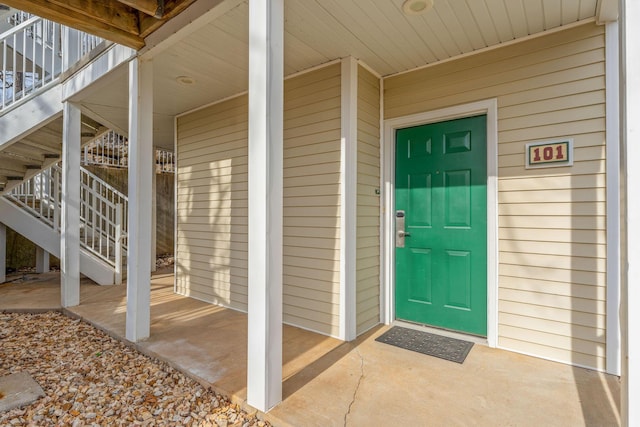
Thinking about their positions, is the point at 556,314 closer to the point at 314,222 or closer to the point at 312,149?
the point at 314,222

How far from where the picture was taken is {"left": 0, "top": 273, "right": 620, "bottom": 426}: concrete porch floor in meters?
1.80

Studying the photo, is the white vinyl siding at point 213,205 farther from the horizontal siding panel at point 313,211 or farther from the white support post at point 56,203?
the white support post at point 56,203

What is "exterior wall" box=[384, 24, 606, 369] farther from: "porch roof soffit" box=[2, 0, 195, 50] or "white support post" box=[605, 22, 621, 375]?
"porch roof soffit" box=[2, 0, 195, 50]

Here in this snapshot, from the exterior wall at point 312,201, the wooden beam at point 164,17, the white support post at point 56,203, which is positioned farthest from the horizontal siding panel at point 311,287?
the white support post at point 56,203

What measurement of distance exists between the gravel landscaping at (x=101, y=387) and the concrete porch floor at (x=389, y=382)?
4.2 inches

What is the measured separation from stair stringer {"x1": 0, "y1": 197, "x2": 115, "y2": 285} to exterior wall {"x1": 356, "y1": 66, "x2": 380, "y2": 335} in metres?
4.07

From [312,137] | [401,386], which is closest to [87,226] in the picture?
[312,137]

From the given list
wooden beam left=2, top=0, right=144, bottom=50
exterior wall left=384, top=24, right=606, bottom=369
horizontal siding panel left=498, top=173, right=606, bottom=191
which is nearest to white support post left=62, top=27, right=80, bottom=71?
wooden beam left=2, top=0, right=144, bottom=50

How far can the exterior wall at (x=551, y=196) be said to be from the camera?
7.55ft

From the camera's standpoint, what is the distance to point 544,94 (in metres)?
2.49

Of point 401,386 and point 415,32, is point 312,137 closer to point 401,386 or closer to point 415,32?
point 415,32

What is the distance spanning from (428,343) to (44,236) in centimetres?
580

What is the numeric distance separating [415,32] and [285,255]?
7.54 feet

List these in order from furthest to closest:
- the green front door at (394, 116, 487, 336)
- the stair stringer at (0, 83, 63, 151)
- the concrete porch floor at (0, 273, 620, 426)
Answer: the stair stringer at (0, 83, 63, 151)
the green front door at (394, 116, 487, 336)
the concrete porch floor at (0, 273, 620, 426)
